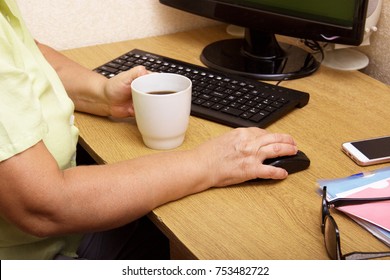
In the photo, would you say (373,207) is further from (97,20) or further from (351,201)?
(97,20)

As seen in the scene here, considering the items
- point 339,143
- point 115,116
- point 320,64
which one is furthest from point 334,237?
point 320,64

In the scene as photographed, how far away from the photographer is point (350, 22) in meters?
1.05

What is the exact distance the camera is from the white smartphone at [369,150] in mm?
857

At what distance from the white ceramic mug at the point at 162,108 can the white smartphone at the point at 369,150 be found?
0.88 feet

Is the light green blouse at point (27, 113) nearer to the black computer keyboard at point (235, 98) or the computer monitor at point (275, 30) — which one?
the black computer keyboard at point (235, 98)

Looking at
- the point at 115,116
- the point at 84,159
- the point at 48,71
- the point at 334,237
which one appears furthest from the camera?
the point at 84,159

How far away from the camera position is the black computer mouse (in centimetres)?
84

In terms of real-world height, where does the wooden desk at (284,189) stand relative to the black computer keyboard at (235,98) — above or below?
below

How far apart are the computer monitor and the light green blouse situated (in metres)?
0.46

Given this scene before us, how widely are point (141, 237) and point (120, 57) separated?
403mm

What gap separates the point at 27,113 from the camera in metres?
0.72

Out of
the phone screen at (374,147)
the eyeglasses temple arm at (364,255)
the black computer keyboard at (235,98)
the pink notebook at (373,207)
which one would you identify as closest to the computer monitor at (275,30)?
the black computer keyboard at (235,98)

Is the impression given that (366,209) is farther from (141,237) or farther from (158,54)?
(158,54)

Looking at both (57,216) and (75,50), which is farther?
(75,50)
